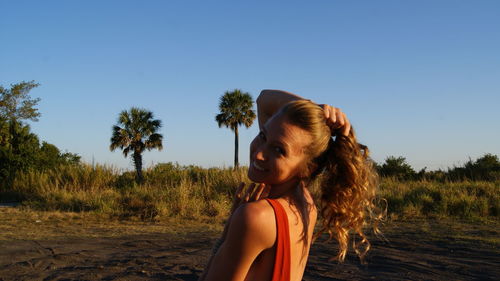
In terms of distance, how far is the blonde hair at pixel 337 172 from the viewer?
1576 millimetres

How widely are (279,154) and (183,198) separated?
11252 mm

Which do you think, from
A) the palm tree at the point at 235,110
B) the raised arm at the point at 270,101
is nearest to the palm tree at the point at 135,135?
the palm tree at the point at 235,110

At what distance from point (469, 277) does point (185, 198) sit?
8.44 meters

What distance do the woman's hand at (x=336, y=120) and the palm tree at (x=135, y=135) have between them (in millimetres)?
21540

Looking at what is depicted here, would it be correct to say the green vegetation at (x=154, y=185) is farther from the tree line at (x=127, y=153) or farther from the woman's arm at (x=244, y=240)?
the woman's arm at (x=244, y=240)

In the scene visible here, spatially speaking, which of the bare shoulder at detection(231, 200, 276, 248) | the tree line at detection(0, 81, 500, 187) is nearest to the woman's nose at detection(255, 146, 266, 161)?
the bare shoulder at detection(231, 200, 276, 248)

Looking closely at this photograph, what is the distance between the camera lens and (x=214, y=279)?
1.24 metres

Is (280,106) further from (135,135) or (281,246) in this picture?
(135,135)

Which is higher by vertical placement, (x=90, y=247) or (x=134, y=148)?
(x=134, y=148)

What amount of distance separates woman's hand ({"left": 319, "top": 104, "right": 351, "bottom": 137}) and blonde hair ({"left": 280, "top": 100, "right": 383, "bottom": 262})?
0.08 feet

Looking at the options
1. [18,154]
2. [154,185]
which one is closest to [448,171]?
[154,185]

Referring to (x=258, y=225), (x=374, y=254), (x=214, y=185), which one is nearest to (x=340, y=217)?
(x=258, y=225)

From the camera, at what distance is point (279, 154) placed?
1.49m

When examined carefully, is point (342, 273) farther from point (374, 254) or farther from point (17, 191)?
point (17, 191)
